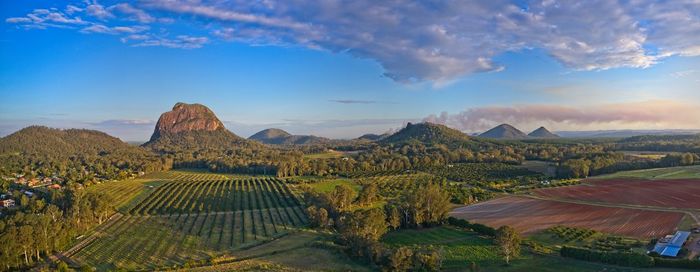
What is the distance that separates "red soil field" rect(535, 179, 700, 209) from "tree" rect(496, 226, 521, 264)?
111 ft

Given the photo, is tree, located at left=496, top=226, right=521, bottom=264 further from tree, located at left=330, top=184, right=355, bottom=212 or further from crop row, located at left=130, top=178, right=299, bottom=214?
crop row, located at left=130, top=178, right=299, bottom=214

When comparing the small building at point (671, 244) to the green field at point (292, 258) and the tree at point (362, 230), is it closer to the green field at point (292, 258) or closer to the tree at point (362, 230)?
the tree at point (362, 230)

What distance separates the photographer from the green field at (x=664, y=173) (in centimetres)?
8688

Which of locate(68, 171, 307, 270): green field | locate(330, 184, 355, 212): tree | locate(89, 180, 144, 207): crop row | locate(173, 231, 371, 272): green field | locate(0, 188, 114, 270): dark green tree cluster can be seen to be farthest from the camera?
locate(89, 180, 144, 207): crop row

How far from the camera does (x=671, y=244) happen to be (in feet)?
144

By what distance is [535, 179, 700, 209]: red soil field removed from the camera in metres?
65.9

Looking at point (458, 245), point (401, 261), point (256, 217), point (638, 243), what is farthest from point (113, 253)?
point (638, 243)

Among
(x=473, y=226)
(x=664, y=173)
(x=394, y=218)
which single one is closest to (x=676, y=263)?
(x=473, y=226)

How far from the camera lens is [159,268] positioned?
45.0 m

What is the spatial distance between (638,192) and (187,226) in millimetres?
72384

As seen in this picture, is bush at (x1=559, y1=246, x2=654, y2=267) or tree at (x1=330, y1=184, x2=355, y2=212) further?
tree at (x1=330, y1=184, x2=355, y2=212)

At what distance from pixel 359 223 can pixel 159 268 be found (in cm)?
2120

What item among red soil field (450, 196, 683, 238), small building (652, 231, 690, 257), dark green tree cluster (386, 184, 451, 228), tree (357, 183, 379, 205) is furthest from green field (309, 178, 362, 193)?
small building (652, 231, 690, 257)

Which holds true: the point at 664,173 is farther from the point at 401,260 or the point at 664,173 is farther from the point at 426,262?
the point at 401,260
